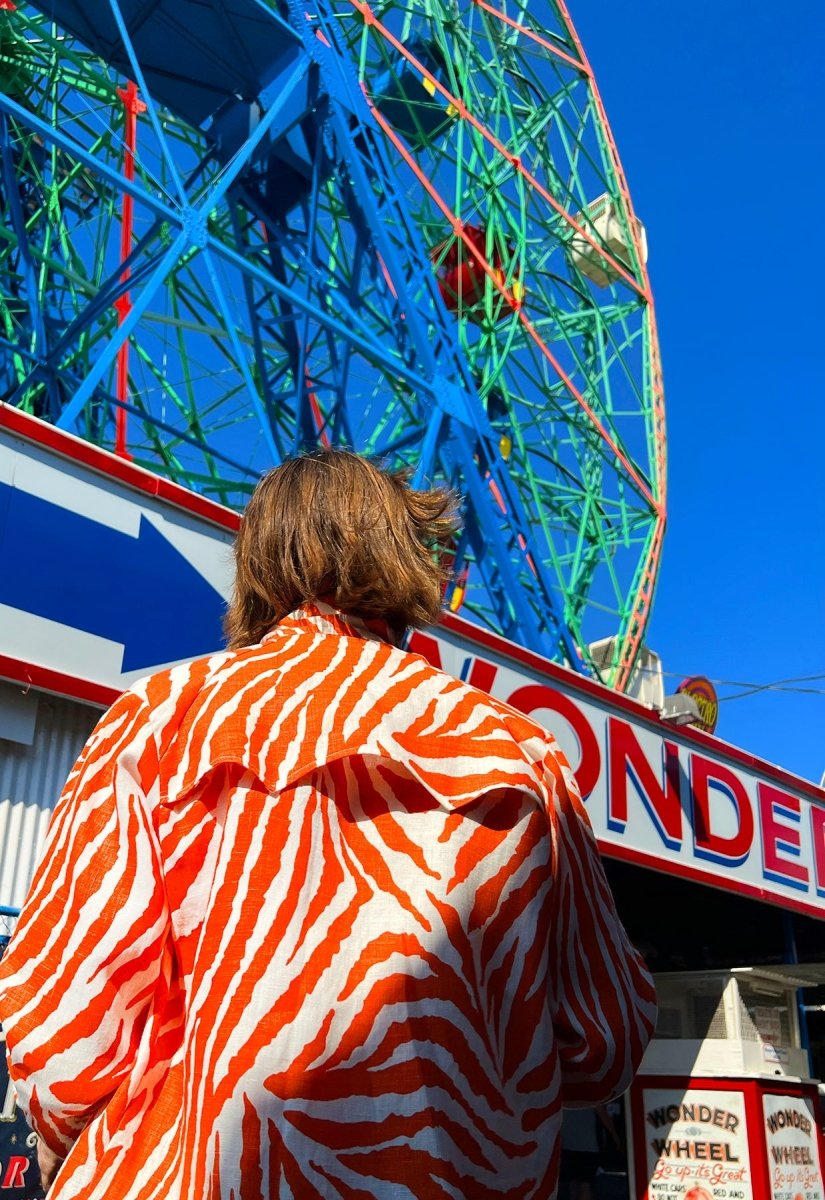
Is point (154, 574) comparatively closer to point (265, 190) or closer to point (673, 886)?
point (673, 886)

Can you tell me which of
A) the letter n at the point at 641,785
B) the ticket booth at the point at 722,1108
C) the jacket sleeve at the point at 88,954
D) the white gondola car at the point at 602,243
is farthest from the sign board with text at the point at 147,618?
the white gondola car at the point at 602,243

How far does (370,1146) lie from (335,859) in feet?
0.66

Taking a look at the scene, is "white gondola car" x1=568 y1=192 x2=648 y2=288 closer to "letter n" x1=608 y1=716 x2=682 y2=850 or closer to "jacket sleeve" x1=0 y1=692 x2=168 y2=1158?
"letter n" x1=608 y1=716 x2=682 y2=850

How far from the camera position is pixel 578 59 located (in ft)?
43.1

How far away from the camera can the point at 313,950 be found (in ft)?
2.74

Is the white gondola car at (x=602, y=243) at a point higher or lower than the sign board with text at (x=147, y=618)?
higher

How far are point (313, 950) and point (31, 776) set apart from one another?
3.02 m

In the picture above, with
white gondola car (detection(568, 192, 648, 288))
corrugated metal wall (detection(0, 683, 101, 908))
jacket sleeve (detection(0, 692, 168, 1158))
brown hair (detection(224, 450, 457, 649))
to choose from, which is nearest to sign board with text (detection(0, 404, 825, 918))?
corrugated metal wall (detection(0, 683, 101, 908))

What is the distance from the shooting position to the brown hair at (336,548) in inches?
43.3

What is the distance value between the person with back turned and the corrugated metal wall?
2.66 metres

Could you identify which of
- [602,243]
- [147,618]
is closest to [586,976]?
[147,618]

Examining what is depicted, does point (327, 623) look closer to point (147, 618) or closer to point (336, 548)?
point (336, 548)

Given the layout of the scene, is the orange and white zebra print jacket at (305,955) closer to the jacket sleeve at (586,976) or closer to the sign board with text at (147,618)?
the jacket sleeve at (586,976)

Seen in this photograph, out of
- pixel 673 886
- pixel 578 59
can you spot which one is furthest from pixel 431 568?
pixel 578 59
